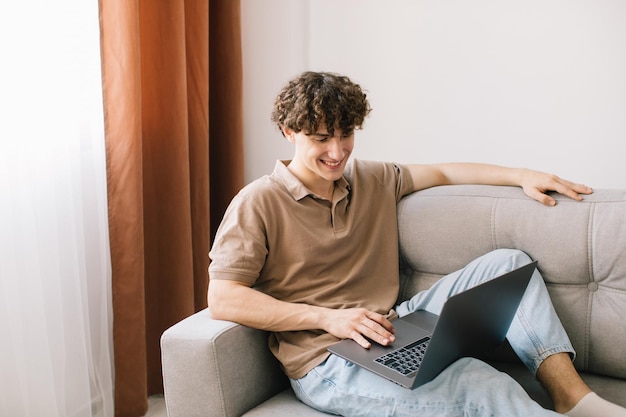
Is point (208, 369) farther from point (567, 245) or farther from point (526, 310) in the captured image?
point (567, 245)

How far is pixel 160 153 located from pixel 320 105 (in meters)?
0.77

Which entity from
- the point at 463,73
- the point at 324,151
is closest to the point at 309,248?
the point at 324,151

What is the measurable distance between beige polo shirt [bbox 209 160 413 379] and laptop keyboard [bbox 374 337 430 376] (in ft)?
0.54

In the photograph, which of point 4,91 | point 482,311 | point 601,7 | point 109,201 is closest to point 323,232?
point 482,311

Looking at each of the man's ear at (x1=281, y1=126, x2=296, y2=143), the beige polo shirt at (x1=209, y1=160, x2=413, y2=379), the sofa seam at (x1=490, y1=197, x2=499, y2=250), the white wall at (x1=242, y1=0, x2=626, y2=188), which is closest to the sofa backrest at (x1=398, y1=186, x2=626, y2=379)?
the sofa seam at (x1=490, y1=197, x2=499, y2=250)

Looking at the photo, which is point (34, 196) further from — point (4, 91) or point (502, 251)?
point (502, 251)

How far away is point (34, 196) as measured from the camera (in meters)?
1.70

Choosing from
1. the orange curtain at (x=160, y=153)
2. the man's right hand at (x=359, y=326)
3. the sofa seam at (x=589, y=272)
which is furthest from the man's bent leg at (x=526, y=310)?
the orange curtain at (x=160, y=153)

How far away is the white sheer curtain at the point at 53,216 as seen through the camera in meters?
1.64

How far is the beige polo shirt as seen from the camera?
1.49m

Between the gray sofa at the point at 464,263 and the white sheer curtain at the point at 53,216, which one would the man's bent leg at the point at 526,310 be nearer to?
the gray sofa at the point at 464,263

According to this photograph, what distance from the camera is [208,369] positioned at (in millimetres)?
1345

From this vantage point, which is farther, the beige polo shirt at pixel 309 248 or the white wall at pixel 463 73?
the white wall at pixel 463 73

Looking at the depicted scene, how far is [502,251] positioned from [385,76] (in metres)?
1.08
